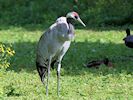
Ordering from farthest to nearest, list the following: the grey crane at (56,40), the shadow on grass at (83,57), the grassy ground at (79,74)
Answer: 1. the shadow on grass at (83,57)
2. the grassy ground at (79,74)
3. the grey crane at (56,40)

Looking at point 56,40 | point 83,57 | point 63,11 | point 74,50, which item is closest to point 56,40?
point 56,40

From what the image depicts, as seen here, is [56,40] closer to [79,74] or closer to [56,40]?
[56,40]

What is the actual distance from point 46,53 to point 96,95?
1.09 m

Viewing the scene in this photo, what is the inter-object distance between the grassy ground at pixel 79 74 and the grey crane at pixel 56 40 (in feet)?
1.90

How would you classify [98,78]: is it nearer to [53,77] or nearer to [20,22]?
[53,77]

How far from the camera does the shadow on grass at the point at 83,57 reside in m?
11.4

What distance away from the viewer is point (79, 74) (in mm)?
10984

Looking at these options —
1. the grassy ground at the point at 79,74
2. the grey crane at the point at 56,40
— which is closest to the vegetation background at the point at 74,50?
the grassy ground at the point at 79,74

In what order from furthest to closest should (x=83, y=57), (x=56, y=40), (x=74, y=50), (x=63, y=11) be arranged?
(x=63, y=11) < (x=74, y=50) < (x=83, y=57) < (x=56, y=40)

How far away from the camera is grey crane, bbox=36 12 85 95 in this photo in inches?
333

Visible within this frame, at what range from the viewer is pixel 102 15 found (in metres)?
20.6

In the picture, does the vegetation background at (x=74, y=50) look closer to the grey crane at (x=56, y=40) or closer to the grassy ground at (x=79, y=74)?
the grassy ground at (x=79, y=74)

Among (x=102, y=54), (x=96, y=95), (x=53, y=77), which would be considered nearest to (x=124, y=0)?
(x=102, y=54)

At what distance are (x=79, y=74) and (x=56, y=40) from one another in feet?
8.18
